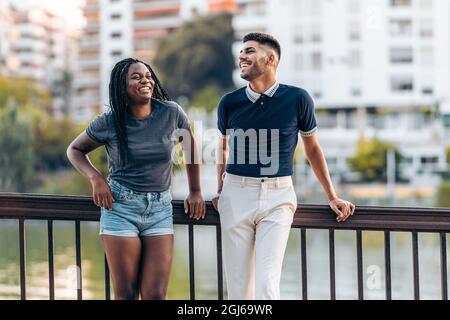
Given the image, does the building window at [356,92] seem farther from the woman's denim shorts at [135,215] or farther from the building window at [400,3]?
the woman's denim shorts at [135,215]

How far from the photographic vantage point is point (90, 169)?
9.68 ft

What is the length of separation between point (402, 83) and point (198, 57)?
10234 millimetres

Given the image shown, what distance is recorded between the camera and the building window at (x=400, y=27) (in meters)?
39.2

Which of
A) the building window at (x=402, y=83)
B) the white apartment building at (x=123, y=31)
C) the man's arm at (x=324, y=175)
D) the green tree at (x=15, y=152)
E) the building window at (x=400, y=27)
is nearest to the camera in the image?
the man's arm at (x=324, y=175)

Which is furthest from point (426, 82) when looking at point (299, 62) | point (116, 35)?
point (116, 35)

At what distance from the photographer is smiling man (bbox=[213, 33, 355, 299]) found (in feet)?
9.44

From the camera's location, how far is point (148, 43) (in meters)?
51.9

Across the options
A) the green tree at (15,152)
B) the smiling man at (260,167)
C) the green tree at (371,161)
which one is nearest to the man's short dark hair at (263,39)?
the smiling man at (260,167)

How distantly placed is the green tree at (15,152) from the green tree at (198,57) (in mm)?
7576

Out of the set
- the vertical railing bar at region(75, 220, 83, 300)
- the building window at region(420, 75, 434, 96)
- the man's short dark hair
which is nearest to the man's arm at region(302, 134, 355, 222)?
the man's short dark hair

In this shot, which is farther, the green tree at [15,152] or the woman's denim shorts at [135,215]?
the green tree at [15,152]

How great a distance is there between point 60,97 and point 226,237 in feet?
181
